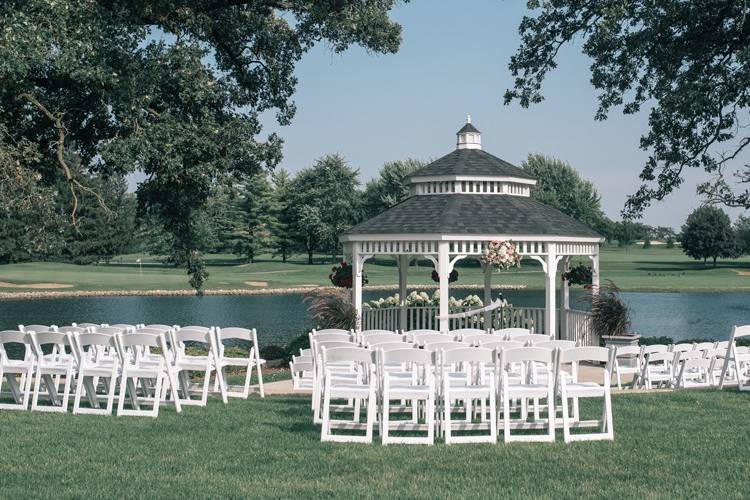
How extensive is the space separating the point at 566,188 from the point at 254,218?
90.7 feet

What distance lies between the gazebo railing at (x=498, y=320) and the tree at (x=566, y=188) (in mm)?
57942

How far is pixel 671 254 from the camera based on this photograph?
128 meters

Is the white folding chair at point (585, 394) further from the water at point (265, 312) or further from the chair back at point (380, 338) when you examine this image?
the water at point (265, 312)

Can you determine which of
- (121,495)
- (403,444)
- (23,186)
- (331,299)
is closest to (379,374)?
(403,444)

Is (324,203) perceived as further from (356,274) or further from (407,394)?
(407,394)

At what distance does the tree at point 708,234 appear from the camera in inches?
4109

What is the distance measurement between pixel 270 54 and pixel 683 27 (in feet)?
31.3

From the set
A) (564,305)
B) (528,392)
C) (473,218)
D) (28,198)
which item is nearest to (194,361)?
(528,392)

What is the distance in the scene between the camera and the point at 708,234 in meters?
105

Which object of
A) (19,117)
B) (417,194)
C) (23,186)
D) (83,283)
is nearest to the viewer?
(23,186)

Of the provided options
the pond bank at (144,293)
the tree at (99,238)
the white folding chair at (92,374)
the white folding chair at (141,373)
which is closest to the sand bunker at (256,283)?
the pond bank at (144,293)

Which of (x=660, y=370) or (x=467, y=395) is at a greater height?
(x=467, y=395)

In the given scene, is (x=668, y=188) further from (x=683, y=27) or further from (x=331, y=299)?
(x=331, y=299)

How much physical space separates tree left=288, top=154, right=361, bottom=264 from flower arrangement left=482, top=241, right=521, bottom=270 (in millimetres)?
61501
